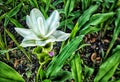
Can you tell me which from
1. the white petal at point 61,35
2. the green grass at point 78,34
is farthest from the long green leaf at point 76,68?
the white petal at point 61,35

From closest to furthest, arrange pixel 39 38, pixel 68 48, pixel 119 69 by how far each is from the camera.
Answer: pixel 39 38
pixel 68 48
pixel 119 69

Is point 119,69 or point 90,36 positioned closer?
point 119,69

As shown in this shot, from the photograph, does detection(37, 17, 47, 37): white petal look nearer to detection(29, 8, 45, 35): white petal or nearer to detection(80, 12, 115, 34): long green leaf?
detection(29, 8, 45, 35): white petal

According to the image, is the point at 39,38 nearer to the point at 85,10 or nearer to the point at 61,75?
the point at 61,75

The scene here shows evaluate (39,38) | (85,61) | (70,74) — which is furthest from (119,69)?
(39,38)

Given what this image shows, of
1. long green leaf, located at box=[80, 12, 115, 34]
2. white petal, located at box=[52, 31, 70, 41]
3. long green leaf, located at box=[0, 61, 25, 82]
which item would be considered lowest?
long green leaf, located at box=[0, 61, 25, 82]

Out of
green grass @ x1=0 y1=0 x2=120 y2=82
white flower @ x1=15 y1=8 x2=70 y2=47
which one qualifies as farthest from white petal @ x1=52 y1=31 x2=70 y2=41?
green grass @ x1=0 y1=0 x2=120 y2=82

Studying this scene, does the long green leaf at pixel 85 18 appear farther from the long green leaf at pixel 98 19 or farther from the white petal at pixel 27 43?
the white petal at pixel 27 43

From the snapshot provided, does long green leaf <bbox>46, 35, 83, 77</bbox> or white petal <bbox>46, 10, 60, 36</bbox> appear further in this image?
long green leaf <bbox>46, 35, 83, 77</bbox>

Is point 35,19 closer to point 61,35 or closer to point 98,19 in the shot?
point 61,35
